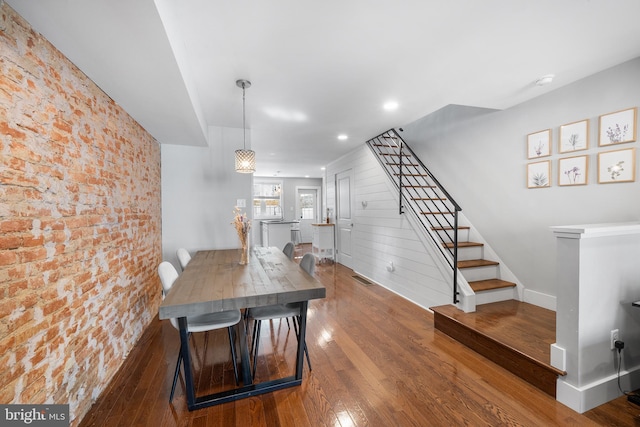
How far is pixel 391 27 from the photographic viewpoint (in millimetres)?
1797

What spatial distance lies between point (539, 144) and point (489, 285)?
1.71 metres

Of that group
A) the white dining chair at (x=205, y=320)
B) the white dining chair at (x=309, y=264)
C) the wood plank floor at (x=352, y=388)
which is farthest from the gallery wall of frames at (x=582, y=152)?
the white dining chair at (x=205, y=320)

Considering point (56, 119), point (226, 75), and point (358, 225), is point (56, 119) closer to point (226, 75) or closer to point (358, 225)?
point (226, 75)

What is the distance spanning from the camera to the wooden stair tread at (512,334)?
197 centimetres

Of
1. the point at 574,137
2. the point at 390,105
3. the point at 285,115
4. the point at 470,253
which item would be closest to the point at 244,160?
the point at 285,115

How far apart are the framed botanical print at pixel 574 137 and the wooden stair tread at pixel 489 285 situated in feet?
5.31

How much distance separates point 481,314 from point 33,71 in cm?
398

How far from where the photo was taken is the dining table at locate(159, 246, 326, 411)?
1.68m

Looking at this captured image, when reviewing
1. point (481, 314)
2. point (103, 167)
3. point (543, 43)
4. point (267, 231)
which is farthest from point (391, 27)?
point (267, 231)

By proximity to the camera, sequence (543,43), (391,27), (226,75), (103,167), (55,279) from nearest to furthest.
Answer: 1. (55,279)
2. (391,27)
3. (543,43)
4. (103,167)
5. (226,75)

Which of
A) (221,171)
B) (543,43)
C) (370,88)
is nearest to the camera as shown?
(543,43)

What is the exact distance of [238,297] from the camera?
172cm

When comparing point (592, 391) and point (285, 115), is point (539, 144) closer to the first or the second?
point (592, 391)

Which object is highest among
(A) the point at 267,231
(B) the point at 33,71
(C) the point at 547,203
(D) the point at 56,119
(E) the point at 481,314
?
(B) the point at 33,71
